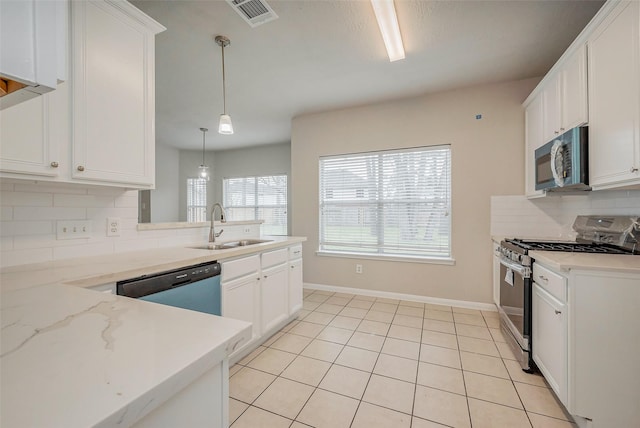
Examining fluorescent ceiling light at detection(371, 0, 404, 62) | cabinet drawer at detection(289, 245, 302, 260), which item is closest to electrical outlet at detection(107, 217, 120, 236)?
cabinet drawer at detection(289, 245, 302, 260)

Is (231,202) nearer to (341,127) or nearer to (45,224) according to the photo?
(341,127)

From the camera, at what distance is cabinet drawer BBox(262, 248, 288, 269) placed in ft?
7.70

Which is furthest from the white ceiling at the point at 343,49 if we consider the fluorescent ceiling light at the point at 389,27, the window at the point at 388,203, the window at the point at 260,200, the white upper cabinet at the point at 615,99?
the window at the point at 260,200

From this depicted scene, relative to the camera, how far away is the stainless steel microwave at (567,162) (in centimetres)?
189

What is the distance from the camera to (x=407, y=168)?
3.55 metres

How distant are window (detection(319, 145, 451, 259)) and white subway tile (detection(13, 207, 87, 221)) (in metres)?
2.83

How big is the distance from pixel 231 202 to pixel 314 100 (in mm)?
3700

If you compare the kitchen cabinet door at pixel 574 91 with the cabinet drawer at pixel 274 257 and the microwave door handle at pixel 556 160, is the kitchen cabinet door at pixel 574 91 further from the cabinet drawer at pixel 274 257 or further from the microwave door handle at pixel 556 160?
the cabinet drawer at pixel 274 257

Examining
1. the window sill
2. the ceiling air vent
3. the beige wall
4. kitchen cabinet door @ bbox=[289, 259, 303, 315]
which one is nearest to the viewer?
the ceiling air vent

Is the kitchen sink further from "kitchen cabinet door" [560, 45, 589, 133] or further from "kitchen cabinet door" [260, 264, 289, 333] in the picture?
"kitchen cabinet door" [560, 45, 589, 133]

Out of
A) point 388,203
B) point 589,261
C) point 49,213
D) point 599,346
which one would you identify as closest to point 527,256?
point 589,261

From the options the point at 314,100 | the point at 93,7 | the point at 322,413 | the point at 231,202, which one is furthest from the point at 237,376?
the point at 231,202

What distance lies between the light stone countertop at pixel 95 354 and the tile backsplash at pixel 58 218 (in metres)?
0.63

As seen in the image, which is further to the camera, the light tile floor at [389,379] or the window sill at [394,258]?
the window sill at [394,258]
